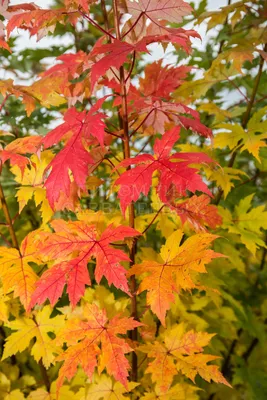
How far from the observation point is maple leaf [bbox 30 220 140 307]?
111cm

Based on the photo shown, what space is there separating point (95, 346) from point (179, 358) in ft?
1.11

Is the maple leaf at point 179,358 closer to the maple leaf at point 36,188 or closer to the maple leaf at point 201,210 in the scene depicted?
the maple leaf at point 201,210

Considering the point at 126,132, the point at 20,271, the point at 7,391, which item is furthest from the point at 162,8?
the point at 7,391

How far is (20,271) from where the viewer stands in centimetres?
135

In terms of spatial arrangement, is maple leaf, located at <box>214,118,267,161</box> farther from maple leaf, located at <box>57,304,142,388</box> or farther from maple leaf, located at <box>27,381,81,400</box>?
maple leaf, located at <box>27,381,81,400</box>

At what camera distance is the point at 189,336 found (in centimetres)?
144

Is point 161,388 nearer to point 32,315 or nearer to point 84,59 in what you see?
point 32,315

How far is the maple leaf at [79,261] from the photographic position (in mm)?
1113

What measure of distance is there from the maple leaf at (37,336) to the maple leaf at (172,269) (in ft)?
1.69

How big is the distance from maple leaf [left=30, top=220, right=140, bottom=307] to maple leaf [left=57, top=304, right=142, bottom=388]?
22cm

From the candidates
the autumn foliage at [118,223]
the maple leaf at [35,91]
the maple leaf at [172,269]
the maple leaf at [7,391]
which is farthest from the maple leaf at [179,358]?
the maple leaf at [35,91]

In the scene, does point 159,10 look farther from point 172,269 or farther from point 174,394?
Result: point 174,394

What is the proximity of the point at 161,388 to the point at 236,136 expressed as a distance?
1136 mm

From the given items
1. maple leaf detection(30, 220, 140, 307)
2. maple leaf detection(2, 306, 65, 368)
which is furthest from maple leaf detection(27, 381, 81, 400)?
maple leaf detection(30, 220, 140, 307)
